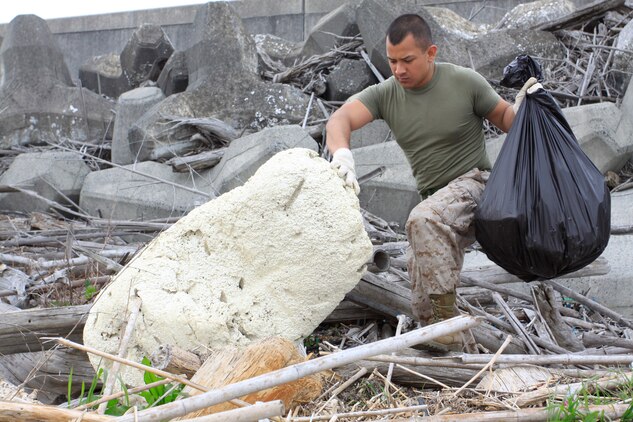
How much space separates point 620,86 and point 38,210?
5625mm

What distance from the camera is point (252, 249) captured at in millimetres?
3965

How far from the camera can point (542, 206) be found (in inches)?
153

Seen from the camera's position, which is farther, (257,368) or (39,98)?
(39,98)

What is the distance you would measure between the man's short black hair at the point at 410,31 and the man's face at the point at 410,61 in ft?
0.06

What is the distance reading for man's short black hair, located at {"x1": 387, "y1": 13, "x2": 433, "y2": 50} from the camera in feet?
14.3

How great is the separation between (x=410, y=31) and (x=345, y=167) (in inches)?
33.6

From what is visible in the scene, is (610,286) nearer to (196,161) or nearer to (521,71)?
(521,71)

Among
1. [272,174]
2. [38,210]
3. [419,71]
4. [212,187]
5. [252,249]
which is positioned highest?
[419,71]

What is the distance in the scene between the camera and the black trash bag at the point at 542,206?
153 inches

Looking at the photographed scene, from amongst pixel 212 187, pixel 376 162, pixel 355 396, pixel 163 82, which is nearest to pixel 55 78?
pixel 163 82

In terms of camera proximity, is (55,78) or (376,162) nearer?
(376,162)

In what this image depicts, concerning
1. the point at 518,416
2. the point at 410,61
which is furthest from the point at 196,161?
the point at 518,416

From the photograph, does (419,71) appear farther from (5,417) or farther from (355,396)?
(5,417)

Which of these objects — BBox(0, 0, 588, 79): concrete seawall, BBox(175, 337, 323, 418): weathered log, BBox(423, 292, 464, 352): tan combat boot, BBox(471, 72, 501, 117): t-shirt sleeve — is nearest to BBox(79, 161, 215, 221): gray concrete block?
BBox(471, 72, 501, 117): t-shirt sleeve
